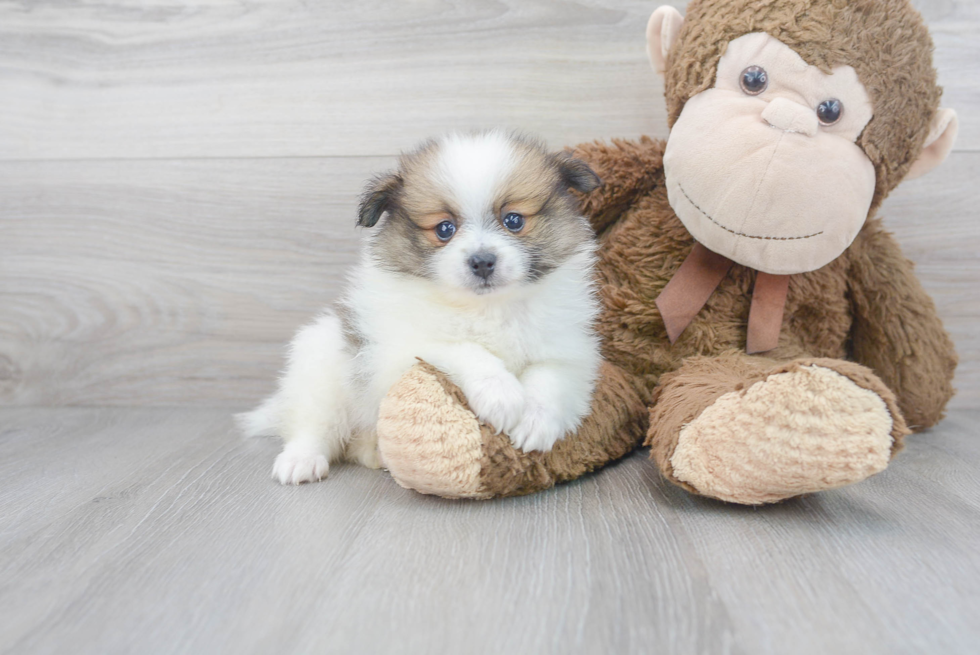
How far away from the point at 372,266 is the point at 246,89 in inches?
35.5

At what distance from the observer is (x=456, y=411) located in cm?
134

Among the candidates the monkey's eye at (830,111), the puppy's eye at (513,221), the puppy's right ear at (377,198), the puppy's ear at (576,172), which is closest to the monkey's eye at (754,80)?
the monkey's eye at (830,111)

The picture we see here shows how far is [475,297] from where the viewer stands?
146 centimetres

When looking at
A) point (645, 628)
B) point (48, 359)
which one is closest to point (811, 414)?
point (645, 628)

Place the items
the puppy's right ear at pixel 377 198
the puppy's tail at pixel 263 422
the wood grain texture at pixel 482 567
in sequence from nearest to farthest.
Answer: the wood grain texture at pixel 482 567 < the puppy's right ear at pixel 377 198 < the puppy's tail at pixel 263 422

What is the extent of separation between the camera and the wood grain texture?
0.95 meters

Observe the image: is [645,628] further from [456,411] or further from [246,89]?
[246,89]

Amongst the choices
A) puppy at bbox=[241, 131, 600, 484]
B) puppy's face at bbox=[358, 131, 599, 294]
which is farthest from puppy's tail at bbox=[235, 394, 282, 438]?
puppy's face at bbox=[358, 131, 599, 294]

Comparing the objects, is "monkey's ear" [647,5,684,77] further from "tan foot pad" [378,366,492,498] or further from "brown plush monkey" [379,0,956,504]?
"tan foot pad" [378,366,492,498]

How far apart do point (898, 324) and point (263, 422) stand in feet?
5.72

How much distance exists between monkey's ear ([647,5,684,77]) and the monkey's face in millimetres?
212

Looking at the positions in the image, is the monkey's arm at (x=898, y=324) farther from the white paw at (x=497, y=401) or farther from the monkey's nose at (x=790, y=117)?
the white paw at (x=497, y=401)

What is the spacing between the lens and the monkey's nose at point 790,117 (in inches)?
54.9

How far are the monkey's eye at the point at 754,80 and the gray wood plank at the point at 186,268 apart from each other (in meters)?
0.87
